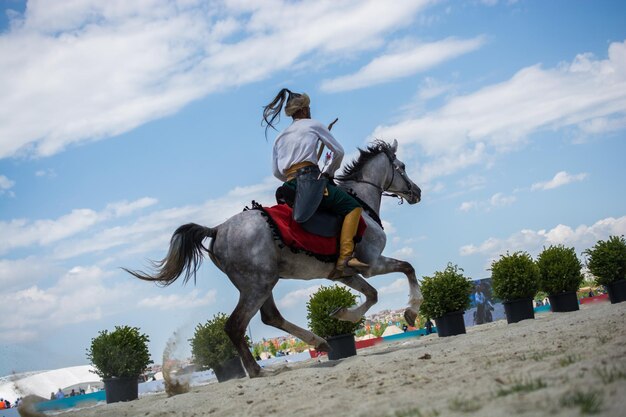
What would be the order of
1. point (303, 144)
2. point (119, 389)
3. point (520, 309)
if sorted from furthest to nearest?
1. point (520, 309)
2. point (119, 389)
3. point (303, 144)

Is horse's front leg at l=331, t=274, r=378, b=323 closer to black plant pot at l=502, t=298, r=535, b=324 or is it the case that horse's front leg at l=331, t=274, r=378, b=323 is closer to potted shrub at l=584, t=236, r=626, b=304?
black plant pot at l=502, t=298, r=535, b=324

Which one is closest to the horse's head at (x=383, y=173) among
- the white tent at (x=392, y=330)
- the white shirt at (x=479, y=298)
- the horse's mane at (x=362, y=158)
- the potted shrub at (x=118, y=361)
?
the horse's mane at (x=362, y=158)

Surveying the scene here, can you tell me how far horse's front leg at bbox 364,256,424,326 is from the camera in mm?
8070

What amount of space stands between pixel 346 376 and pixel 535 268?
689 centimetres

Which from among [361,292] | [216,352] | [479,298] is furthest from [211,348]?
[479,298]

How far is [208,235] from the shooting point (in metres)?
7.77

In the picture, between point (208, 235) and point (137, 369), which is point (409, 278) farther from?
point (137, 369)

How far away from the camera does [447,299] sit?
35.4 ft

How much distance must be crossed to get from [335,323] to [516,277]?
141 inches

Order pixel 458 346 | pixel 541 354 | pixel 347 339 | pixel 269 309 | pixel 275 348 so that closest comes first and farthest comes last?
1. pixel 541 354
2. pixel 458 346
3. pixel 269 309
4. pixel 347 339
5. pixel 275 348

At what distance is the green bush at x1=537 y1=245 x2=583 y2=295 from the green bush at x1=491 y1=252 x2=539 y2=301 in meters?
0.77

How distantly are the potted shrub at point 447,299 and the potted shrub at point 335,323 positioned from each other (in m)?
1.63

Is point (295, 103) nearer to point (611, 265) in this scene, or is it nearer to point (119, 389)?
point (119, 389)

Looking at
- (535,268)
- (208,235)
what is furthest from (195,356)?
(535,268)
